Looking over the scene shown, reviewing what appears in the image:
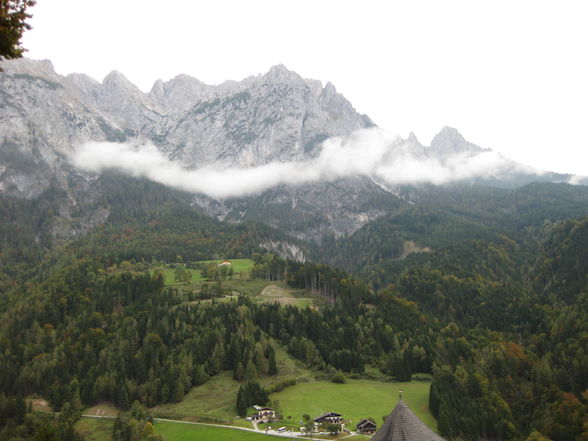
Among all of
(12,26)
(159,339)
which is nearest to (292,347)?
(159,339)

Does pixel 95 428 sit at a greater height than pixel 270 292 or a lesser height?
lesser

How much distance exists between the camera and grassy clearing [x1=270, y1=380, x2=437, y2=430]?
293 ft

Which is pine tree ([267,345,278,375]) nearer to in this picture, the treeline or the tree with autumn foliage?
the treeline

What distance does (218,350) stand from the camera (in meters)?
118

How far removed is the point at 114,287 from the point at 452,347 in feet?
364

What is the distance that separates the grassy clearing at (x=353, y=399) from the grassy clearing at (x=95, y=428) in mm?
33084

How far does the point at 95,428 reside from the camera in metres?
92.5

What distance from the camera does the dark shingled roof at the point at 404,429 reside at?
111ft

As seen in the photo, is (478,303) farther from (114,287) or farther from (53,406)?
(53,406)

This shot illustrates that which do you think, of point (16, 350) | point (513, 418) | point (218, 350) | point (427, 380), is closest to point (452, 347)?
point (427, 380)

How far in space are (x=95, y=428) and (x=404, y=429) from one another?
263 feet

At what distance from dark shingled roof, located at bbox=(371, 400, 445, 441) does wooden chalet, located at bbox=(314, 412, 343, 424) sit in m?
51.2

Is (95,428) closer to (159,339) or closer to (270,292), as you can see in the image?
(159,339)

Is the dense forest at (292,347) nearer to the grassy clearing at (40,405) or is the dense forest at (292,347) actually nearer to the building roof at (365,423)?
the grassy clearing at (40,405)
